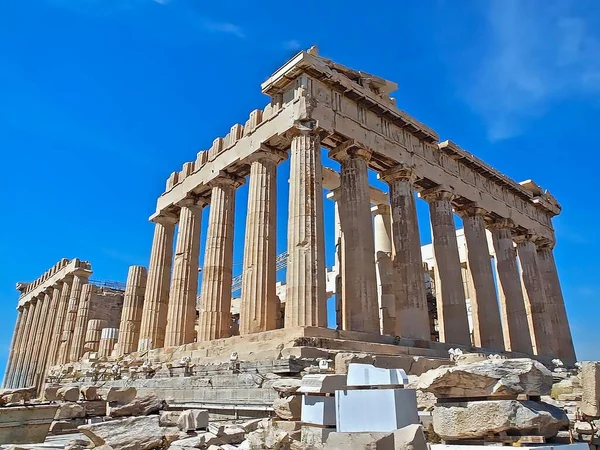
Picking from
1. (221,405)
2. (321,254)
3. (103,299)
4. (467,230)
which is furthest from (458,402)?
(103,299)

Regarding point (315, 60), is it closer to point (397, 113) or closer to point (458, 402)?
point (397, 113)

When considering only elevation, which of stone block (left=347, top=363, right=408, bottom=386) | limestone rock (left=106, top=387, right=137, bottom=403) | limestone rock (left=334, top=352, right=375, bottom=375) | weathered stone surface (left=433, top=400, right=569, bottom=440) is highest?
limestone rock (left=334, top=352, right=375, bottom=375)

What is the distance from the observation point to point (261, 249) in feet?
62.3

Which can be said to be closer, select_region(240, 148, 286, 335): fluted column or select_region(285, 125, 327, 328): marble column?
select_region(285, 125, 327, 328): marble column

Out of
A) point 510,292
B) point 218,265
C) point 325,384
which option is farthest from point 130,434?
point 510,292

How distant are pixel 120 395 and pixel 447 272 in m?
15.9

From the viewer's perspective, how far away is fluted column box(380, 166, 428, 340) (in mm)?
19750

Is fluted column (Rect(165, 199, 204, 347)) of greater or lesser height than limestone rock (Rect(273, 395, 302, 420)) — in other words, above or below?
above

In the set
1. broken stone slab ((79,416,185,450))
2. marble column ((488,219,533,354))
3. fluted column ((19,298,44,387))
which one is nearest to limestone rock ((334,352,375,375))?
broken stone slab ((79,416,185,450))

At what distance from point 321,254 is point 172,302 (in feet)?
34.3

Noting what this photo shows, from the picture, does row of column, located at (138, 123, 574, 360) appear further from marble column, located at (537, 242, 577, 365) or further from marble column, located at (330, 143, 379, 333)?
Answer: marble column, located at (537, 242, 577, 365)

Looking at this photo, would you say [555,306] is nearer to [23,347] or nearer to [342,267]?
[342,267]


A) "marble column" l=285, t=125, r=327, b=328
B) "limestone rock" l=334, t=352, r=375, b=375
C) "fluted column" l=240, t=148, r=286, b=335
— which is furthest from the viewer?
"fluted column" l=240, t=148, r=286, b=335

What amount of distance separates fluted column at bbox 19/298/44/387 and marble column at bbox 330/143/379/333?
116ft
